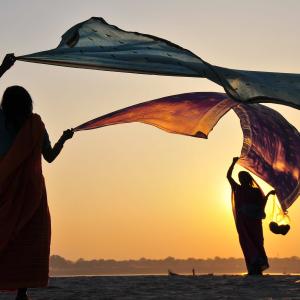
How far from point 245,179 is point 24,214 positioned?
8.31m

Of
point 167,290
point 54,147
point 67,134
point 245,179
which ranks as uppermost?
point 245,179

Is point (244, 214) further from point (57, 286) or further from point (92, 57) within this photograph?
point (92, 57)

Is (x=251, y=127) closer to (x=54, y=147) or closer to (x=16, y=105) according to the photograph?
(x=54, y=147)

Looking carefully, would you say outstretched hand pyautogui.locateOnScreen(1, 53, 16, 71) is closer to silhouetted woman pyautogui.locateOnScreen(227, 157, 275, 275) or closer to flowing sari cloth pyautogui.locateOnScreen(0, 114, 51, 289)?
flowing sari cloth pyautogui.locateOnScreen(0, 114, 51, 289)

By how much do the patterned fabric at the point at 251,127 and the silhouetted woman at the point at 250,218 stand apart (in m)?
2.54

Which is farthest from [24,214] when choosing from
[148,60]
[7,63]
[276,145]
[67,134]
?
[276,145]

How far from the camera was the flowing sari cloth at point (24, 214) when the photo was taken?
296 inches

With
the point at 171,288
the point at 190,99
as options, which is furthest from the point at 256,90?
the point at 171,288

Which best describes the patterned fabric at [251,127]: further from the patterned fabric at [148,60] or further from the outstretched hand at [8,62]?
the outstretched hand at [8,62]

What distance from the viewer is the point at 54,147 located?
302 inches

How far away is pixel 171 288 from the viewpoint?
10.8m

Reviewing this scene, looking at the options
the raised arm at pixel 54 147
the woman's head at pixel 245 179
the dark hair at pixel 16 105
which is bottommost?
the raised arm at pixel 54 147

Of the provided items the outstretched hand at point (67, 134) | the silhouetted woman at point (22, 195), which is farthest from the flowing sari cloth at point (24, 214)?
the outstretched hand at point (67, 134)

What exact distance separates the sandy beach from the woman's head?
9.65ft
